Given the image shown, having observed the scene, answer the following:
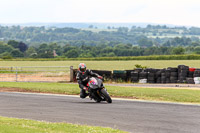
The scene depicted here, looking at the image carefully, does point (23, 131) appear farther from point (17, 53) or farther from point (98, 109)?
point (17, 53)

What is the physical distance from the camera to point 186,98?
21.8 metres

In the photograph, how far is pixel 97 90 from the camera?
18.7 metres

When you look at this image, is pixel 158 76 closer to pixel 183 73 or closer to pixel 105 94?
pixel 183 73

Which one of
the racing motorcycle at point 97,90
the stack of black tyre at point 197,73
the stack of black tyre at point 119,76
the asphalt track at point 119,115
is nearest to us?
the asphalt track at point 119,115

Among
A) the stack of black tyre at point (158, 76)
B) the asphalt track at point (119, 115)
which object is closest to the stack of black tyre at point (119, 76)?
the stack of black tyre at point (158, 76)

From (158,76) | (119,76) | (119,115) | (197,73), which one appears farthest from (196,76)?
(119,115)

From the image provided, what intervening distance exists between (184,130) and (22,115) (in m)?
5.75

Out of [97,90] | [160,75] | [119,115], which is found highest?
[97,90]

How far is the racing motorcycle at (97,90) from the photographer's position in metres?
18.5

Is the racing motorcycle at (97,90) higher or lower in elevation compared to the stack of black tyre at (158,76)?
higher

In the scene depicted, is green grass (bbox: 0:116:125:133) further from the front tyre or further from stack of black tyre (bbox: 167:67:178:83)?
stack of black tyre (bbox: 167:67:178:83)

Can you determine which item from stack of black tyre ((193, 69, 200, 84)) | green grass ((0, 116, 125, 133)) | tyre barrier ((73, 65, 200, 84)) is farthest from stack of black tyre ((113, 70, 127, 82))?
green grass ((0, 116, 125, 133))

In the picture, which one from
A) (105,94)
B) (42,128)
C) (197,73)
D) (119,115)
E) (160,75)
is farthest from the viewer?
(160,75)

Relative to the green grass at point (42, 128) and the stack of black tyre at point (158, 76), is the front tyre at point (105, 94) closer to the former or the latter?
the green grass at point (42, 128)
